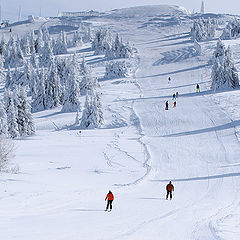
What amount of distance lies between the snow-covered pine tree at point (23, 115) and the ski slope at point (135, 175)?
3.45 metres

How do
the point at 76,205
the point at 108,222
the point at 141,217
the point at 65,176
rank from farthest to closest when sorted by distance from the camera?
the point at 65,176, the point at 76,205, the point at 141,217, the point at 108,222

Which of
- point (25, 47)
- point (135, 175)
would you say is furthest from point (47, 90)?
point (25, 47)

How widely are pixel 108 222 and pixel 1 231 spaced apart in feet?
14.3

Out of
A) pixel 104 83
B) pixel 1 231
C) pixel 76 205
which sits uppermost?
pixel 1 231

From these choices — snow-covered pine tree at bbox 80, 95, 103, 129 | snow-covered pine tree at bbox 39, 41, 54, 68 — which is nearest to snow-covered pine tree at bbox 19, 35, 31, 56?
snow-covered pine tree at bbox 39, 41, 54, 68

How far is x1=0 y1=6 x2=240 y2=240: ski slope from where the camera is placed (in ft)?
44.5

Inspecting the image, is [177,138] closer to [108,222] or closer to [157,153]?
[157,153]

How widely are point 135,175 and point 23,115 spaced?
87.2 feet

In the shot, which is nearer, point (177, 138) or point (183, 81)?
point (177, 138)

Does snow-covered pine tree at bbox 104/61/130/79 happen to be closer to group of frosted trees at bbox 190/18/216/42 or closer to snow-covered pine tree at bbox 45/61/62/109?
snow-covered pine tree at bbox 45/61/62/109

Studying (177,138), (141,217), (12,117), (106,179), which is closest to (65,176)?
(106,179)

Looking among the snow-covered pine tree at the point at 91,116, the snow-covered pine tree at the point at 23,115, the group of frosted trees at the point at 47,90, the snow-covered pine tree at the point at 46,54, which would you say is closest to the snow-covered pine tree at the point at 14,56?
the group of frosted trees at the point at 47,90

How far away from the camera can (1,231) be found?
459 inches

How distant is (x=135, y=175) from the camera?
2455 centimetres
